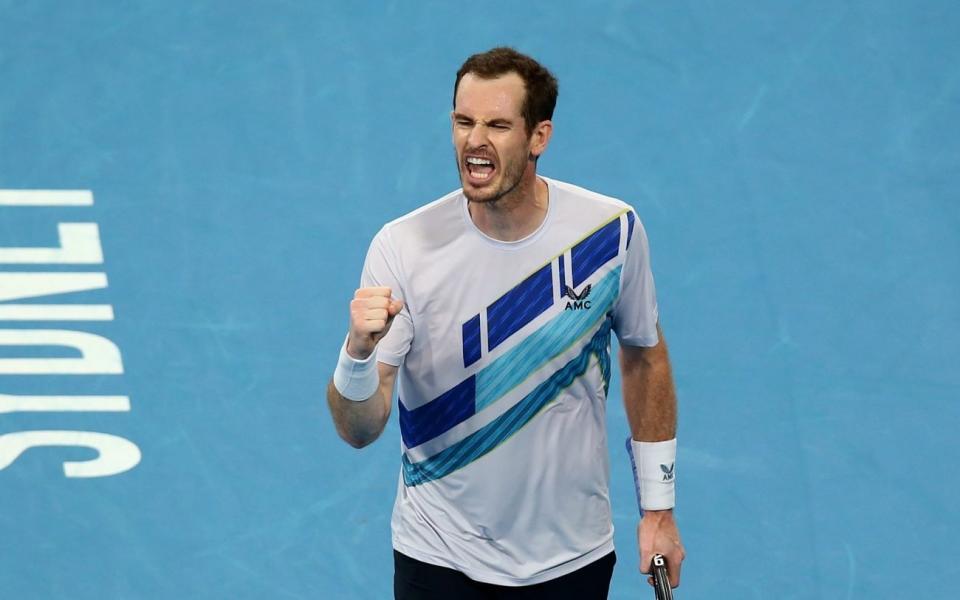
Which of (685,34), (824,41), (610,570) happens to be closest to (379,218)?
(685,34)

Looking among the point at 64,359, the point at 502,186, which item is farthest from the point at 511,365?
the point at 64,359

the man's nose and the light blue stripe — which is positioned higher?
the man's nose

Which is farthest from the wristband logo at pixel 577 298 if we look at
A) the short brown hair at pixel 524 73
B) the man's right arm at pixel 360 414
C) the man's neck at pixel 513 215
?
the man's right arm at pixel 360 414

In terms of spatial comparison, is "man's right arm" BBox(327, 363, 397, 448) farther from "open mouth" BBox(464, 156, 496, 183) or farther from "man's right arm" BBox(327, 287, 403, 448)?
"open mouth" BBox(464, 156, 496, 183)

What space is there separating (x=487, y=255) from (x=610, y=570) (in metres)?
0.87

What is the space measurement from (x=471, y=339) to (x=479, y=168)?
1.36ft

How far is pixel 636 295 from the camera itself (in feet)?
11.5

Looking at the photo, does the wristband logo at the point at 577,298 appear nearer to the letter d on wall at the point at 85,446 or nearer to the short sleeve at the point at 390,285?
the short sleeve at the point at 390,285

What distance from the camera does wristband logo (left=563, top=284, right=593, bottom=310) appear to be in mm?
3445

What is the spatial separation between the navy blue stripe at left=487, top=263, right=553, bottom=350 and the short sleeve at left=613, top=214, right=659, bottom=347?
187mm

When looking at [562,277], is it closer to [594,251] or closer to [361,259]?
[594,251]

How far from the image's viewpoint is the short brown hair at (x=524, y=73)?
3268 millimetres

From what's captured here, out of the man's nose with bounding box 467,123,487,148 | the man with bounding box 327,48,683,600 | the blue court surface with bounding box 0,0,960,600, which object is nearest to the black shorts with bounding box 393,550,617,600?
the man with bounding box 327,48,683,600

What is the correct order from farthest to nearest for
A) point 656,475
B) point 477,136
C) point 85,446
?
point 85,446 < point 656,475 < point 477,136
